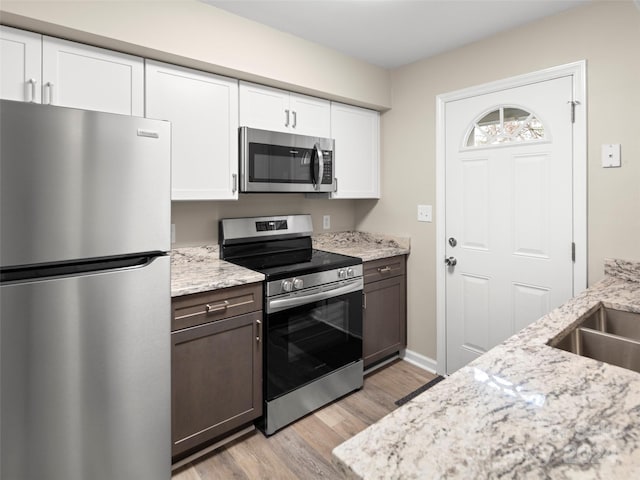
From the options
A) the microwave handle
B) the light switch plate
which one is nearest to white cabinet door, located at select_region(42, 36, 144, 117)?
the microwave handle

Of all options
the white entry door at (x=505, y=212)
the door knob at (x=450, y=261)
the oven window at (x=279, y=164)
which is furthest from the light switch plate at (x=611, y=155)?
the oven window at (x=279, y=164)

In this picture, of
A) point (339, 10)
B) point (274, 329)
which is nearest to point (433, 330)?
point (274, 329)

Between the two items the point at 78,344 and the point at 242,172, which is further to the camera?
the point at 242,172

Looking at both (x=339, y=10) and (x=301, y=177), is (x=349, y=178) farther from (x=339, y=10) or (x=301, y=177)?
(x=339, y=10)

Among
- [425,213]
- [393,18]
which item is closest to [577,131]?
[425,213]

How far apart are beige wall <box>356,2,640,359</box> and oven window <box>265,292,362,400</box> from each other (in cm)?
75

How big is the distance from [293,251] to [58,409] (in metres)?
1.72

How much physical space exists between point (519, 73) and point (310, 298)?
1861 millimetres

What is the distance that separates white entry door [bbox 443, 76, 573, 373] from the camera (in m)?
2.15

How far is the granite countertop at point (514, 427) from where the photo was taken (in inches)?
23.5

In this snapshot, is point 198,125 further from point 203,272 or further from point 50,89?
point 203,272

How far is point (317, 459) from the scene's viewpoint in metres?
1.92

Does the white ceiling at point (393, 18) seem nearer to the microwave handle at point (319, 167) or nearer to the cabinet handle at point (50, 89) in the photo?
the microwave handle at point (319, 167)

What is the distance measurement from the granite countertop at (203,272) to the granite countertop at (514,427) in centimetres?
123
